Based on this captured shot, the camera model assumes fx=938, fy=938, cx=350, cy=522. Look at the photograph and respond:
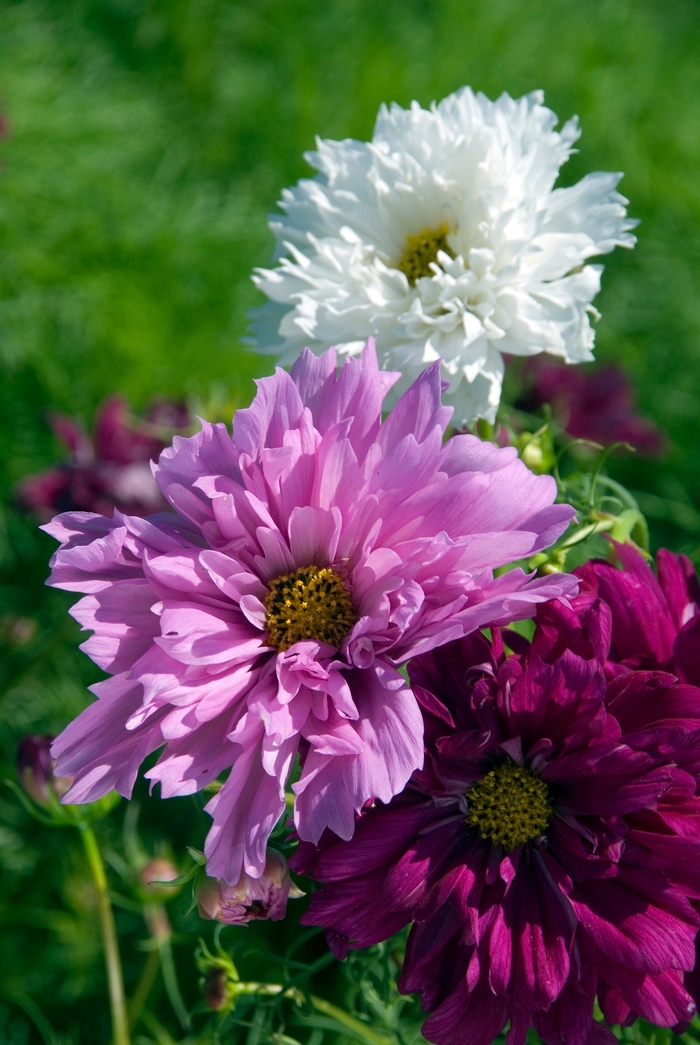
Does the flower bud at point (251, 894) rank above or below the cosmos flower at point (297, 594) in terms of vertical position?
below

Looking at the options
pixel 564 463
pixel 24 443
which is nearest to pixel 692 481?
pixel 564 463

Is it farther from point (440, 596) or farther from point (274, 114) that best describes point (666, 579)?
point (274, 114)

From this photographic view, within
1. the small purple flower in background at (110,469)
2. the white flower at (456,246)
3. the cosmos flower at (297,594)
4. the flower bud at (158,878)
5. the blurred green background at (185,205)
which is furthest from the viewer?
the blurred green background at (185,205)

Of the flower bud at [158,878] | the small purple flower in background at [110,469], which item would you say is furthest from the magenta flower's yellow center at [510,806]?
the small purple flower in background at [110,469]

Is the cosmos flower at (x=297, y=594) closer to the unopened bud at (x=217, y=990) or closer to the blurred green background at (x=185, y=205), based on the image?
the unopened bud at (x=217, y=990)

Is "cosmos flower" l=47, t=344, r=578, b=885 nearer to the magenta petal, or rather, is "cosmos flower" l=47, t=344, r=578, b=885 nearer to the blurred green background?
the magenta petal

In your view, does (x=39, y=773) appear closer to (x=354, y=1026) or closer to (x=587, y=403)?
(x=354, y=1026)

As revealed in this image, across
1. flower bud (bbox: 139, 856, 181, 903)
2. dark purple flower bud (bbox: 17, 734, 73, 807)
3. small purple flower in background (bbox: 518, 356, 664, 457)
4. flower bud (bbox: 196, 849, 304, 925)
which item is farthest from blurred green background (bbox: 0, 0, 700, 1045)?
flower bud (bbox: 196, 849, 304, 925)
